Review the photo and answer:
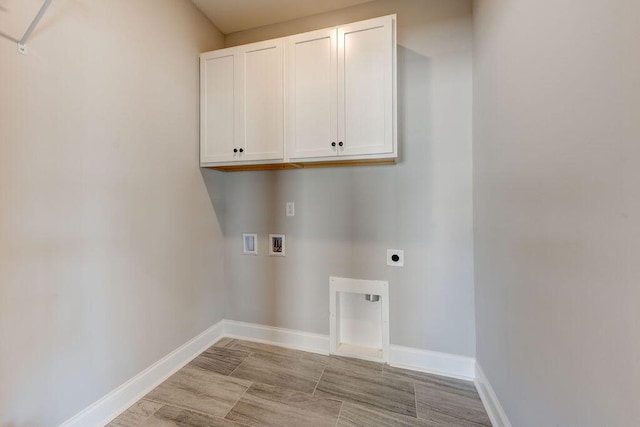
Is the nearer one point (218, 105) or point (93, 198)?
point (93, 198)

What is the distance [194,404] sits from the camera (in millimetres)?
1535

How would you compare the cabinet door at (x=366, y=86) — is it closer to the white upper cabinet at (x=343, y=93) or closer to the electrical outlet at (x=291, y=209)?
the white upper cabinet at (x=343, y=93)

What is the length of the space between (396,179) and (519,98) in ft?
2.91

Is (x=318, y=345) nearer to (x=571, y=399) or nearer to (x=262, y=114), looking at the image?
(x=571, y=399)

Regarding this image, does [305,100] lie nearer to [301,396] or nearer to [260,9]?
[260,9]

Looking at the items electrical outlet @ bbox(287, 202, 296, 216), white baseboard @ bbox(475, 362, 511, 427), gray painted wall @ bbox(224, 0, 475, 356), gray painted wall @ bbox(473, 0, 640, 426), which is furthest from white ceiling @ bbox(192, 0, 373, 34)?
white baseboard @ bbox(475, 362, 511, 427)

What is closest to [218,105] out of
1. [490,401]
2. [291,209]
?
[291,209]

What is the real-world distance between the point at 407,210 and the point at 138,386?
212 centimetres

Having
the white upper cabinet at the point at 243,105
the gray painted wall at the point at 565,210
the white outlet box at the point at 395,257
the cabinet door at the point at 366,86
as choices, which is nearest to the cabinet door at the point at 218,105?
the white upper cabinet at the point at 243,105

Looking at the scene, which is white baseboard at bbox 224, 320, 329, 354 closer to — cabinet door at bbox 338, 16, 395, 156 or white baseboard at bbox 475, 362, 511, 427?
white baseboard at bbox 475, 362, 511, 427

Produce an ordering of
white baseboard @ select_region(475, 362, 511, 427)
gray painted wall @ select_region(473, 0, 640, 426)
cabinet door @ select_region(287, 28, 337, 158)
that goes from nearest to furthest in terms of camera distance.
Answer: gray painted wall @ select_region(473, 0, 640, 426), white baseboard @ select_region(475, 362, 511, 427), cabinet door @ select_region(287, 28, 337, 158)

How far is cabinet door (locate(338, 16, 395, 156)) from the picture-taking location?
1.61 m

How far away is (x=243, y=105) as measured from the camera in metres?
1.91

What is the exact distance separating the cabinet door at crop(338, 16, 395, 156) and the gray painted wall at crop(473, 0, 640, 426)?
0.56 m
